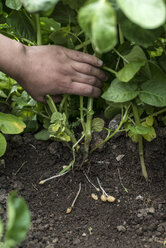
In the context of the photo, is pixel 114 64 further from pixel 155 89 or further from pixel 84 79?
pixel 155 89

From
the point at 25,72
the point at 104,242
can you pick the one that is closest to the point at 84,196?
the point at 104,242

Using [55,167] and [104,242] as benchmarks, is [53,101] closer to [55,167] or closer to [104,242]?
[55,167]

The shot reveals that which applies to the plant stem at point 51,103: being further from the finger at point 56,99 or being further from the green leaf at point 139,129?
the green leaf at point 139,129

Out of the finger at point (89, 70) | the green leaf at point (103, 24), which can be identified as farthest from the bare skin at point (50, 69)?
the green leaf at point (103, 24)

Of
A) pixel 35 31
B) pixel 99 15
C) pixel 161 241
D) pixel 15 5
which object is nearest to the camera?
pixel 99 15

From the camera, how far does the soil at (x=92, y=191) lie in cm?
105

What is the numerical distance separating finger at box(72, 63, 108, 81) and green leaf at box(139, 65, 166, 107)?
Result: 0.69 feet

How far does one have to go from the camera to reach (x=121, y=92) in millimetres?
1052

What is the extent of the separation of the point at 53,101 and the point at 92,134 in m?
0.19

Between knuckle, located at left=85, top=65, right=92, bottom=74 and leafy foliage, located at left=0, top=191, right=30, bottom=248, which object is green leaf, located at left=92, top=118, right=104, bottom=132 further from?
leafy foliage, located at left=0, top=191, right=30, bottom=248

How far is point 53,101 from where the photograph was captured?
1279mm

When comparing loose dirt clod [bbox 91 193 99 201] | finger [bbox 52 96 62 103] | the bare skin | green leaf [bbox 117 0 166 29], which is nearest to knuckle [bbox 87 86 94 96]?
the bare skin

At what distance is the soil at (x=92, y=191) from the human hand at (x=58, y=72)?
0.24 m

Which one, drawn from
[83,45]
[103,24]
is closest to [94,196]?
[83,45]
